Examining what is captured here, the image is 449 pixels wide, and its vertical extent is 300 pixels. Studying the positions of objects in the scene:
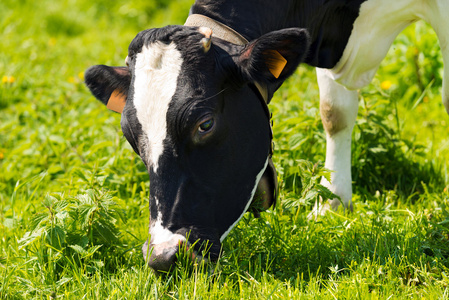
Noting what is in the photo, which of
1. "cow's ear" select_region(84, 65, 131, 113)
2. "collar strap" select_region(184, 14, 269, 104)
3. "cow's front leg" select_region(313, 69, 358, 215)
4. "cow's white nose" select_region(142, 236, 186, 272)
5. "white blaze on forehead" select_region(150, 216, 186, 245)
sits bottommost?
"cow's white nose" select_region(142, 236, 186, 272)

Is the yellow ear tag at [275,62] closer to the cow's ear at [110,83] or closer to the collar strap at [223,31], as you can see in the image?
the collar strap at [223,31]

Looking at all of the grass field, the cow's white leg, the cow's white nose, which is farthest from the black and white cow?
the cow's white leg

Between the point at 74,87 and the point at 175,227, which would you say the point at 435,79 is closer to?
the point at 74,87

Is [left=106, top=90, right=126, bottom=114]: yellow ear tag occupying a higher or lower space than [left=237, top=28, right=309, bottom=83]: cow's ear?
lower

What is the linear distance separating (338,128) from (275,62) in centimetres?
136

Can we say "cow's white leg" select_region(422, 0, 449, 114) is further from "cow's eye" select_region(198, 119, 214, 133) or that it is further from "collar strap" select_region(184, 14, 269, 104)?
"cow's eye" select_region(198, 119, 214, 133)

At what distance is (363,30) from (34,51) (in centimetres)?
475

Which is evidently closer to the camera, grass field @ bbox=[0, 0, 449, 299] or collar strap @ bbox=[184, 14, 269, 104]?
grass field @ bbox=[0, 0, 449, 299]

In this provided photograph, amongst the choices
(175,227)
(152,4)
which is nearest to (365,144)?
(175,227)

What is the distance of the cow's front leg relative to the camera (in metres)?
3.89

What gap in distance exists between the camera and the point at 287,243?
Result: 3096 millimetres

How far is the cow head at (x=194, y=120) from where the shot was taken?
2.58m

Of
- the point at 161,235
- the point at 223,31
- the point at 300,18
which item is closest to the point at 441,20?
the point at 300,18

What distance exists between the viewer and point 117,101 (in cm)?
309
